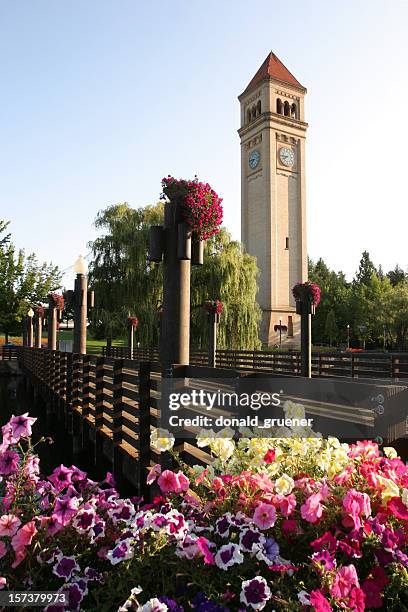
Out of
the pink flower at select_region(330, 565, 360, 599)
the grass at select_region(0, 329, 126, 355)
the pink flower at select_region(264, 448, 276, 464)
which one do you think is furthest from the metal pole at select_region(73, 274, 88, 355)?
the grass at select_region(0, 329, 126, 355)

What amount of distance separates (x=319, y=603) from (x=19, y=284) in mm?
32575

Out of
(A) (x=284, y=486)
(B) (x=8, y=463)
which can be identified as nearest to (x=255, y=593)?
(A) (x=284, y=486)

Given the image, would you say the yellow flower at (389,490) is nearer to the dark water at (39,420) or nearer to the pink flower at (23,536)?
the pink flower at (23,536)

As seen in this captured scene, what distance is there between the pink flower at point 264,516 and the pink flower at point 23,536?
3.13ft

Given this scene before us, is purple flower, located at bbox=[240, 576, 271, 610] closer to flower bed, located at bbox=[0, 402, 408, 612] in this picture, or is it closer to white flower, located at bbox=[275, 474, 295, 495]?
flower bed, located at bbox=[0, 402, 408, 612]

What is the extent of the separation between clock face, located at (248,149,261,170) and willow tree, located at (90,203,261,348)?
24506 mm

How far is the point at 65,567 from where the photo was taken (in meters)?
2.05

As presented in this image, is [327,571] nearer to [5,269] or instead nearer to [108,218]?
[108,218]

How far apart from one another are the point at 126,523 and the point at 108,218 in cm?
2453

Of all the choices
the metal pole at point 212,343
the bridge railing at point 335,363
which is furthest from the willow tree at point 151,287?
the metal pole at point 212,343

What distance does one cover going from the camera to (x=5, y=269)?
30.7 metres

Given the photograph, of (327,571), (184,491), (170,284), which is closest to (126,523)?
(184,491)

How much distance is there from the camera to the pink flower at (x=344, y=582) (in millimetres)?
1711

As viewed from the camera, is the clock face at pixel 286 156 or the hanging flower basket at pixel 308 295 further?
the clock face at pixel 286 156
